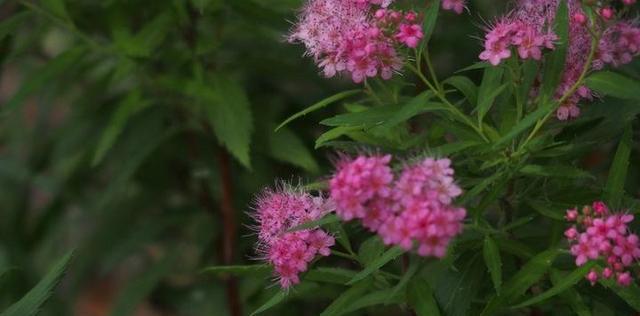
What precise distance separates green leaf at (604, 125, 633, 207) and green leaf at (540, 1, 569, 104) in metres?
0.20

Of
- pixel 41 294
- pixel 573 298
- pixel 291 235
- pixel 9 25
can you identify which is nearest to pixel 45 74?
pixel 9 25

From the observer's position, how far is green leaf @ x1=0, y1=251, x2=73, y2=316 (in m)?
1.74

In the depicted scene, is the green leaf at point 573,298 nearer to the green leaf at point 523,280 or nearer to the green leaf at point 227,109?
the green leaf at point 523,280

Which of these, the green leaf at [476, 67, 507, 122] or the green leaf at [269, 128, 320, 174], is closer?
the green leaf at [476, 67, 507, 122]

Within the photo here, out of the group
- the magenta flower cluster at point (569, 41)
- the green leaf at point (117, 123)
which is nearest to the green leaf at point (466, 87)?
the magenta flower cluster at point (569, 41)

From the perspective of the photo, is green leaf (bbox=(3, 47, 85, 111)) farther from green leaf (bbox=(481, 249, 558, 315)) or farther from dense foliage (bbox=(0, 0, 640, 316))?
green leaf (bbox=(481, 249, 558, 315))

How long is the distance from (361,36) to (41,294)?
76 centimetres

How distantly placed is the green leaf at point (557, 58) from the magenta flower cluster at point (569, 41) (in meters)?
0.02

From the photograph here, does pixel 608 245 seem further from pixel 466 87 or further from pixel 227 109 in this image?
pixel 227 109

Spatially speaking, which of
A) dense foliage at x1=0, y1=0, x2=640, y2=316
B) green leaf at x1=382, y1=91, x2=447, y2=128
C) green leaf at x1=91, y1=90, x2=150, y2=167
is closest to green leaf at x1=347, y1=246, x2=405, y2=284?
dense foliage at x1=0, y1=0, x2=640, y2=316

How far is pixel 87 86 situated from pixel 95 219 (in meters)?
0.45

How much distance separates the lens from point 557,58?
1.62 meters

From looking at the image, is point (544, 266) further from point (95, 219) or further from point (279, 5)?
point (95, 219)

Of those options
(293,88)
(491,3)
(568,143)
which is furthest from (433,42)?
(568,143)
